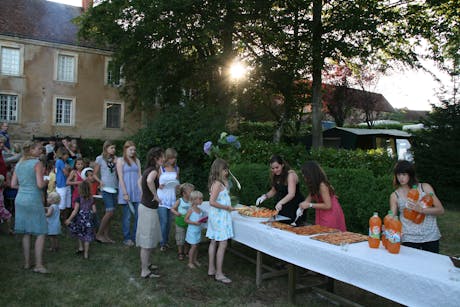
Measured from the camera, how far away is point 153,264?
19.0 feet

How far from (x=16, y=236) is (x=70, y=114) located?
19722 mm

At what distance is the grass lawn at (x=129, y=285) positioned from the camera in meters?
4.46

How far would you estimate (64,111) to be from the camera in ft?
81.9

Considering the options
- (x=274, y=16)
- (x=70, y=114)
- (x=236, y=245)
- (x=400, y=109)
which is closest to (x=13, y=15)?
(x=70, y=114)

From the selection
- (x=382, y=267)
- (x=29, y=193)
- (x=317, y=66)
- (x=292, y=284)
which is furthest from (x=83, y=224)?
(x=317, y=66)

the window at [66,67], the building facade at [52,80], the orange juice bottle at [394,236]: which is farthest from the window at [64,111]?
the orange juice bottle at [394,236]

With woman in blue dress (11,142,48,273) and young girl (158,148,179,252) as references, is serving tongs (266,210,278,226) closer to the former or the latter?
young girl (158,148,179,252)

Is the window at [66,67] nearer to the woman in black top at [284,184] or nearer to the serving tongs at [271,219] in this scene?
the woman in black top at [284,184]

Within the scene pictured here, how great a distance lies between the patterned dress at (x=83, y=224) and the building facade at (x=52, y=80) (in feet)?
55.2

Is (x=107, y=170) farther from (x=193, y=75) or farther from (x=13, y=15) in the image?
(x=13, y=15)

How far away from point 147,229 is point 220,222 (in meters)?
0.98

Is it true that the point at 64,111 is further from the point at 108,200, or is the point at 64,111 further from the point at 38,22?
the point at 108,200

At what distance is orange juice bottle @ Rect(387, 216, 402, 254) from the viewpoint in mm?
3465

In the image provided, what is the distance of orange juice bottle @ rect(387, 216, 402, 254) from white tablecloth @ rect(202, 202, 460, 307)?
6 centimetres
